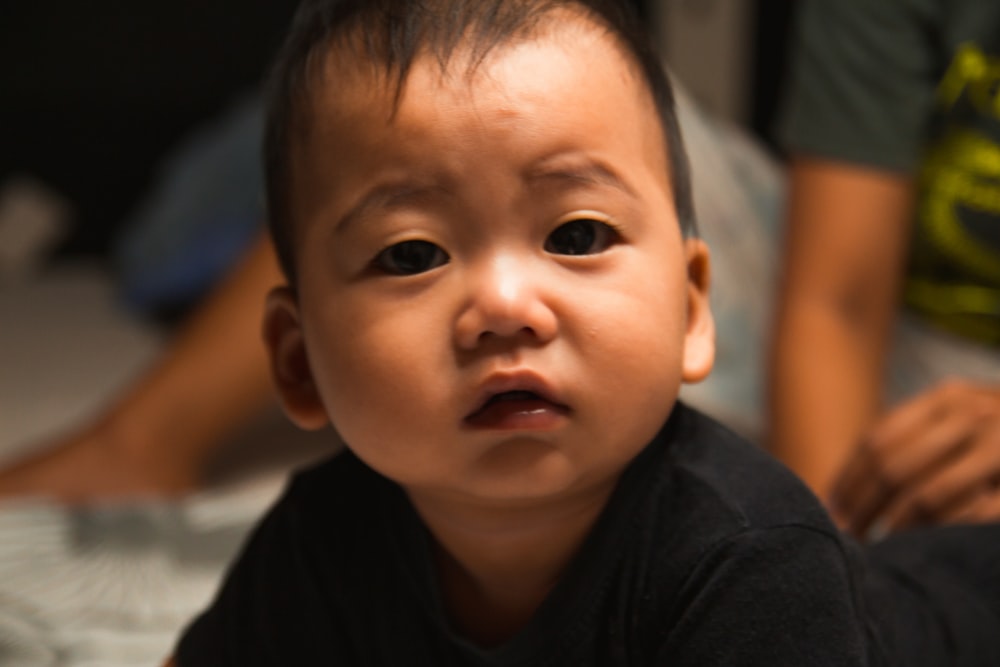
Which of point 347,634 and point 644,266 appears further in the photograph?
point 347,634

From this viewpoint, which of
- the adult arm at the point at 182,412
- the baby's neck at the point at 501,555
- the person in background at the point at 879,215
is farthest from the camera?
the adult arm at the point at 182,412

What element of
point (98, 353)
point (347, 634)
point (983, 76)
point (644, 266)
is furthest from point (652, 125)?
point (98, 353)

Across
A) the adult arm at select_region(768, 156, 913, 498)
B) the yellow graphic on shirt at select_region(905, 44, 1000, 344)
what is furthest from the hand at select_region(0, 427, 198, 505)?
the yellow graphic on shirt at select_region(905, 44, 1000, 344)

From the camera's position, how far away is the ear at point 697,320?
71 centimetres

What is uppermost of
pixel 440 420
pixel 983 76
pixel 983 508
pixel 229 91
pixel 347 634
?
pixel 440 420

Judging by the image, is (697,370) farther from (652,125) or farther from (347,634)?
(347,634)

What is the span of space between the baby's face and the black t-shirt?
68 mm

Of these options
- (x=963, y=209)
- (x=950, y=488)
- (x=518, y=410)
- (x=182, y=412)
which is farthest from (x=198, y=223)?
(x=518, y=410)

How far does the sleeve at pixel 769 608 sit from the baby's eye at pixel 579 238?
0.62 feet

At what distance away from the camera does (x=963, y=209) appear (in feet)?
4.11

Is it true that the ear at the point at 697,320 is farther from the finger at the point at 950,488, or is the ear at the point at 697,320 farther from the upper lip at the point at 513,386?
the finger at the point at 950,488

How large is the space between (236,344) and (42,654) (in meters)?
0.51

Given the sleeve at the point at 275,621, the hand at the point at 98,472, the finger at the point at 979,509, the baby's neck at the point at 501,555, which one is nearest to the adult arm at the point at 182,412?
the hand at the point at 98,472

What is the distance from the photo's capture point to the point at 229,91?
7.91ft
